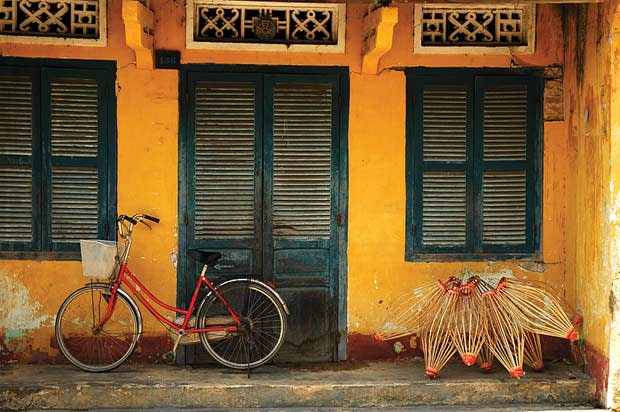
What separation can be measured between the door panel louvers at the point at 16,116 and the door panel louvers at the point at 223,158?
5.01ft

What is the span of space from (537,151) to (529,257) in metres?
1.02

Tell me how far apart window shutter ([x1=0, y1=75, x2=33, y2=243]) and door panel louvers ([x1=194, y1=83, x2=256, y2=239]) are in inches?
60.3

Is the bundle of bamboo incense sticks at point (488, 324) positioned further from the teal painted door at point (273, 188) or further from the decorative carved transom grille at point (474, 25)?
the decorative carved transom grille at point (474, 25)

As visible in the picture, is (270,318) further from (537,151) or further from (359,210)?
(537,151)

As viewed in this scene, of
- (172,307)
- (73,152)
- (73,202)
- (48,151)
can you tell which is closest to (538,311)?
(172,307)

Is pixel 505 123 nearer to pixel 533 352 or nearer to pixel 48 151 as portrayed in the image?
pixel 533 352

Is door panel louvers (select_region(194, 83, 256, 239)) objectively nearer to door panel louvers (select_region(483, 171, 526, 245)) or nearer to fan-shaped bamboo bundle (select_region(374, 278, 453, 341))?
fan-shaped bamboo bundle (select_region(374, 278, 453, 341))

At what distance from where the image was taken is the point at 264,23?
Answer: 7.75 m

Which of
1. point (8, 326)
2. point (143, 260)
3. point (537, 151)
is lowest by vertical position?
point (8, 326)

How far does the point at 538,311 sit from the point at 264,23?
359 cm

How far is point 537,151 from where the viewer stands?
8016 mm

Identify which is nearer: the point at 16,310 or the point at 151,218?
the point at 151,218

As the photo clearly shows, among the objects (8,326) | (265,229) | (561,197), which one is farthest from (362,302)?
(8,326)

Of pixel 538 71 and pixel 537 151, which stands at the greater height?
pixel 538 71
